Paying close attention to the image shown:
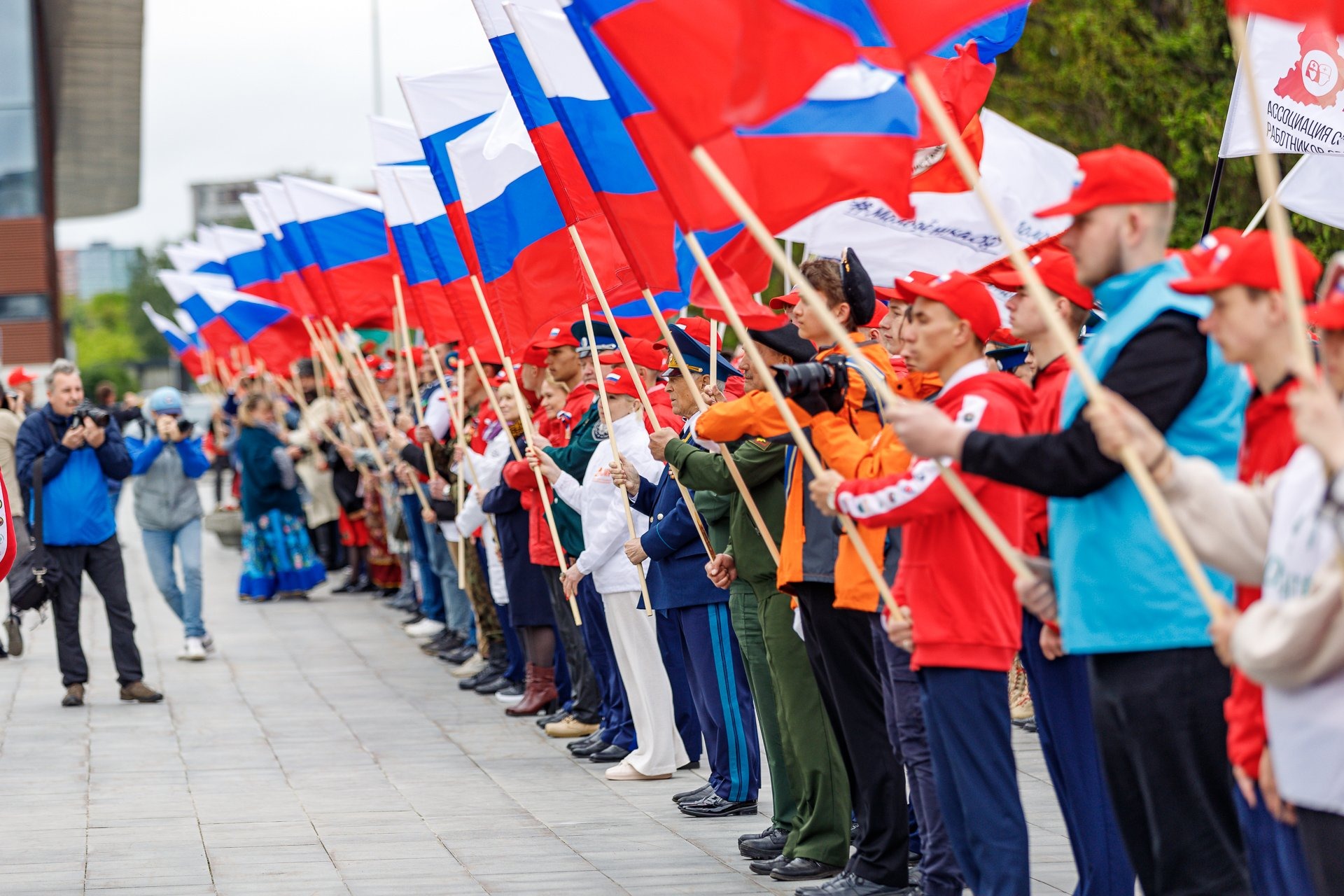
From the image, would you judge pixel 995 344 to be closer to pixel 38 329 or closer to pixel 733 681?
pixel 733 681

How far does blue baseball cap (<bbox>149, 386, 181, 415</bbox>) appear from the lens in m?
13.6

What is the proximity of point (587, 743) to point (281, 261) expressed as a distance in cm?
745

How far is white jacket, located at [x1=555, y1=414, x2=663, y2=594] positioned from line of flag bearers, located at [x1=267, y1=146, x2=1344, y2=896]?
0.02 meters

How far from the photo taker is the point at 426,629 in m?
15.1

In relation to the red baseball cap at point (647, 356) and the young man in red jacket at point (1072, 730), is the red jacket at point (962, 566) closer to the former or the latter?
the young man in red jacket at point (1072, 730)

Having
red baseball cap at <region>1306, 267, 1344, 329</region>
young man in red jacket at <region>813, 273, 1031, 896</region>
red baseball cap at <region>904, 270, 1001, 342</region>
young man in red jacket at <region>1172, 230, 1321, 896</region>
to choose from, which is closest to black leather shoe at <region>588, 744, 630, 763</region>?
young man in red jacket at <region>813, 273, 1031, 896</region>

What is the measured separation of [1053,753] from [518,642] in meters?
6.61

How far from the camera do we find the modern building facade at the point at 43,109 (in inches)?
1309

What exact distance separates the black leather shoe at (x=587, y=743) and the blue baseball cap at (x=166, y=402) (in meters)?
5.39

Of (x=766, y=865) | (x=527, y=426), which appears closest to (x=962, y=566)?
(x=766, y=865)

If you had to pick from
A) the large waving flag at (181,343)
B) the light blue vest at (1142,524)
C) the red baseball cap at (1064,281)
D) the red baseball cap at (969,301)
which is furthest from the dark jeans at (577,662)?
the large waving flag at (181,343)

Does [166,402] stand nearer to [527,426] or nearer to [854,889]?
[527,426]

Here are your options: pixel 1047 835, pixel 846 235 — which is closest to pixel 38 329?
pixel 846 235

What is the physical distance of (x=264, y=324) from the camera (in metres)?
17.4
